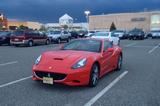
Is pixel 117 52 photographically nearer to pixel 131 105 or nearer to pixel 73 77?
pixel 73 77

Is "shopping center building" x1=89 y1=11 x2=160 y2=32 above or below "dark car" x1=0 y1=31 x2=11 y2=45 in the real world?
above

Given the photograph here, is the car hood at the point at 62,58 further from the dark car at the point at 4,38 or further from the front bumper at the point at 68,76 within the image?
the dark car at the point at 4,38

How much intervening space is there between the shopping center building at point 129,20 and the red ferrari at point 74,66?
95.3m

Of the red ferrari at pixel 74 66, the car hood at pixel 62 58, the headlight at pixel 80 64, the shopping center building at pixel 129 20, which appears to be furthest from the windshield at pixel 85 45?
the shopping center building at pixel 129 20

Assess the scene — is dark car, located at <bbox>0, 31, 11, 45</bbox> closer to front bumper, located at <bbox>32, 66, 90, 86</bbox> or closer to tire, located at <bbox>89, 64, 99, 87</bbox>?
tire, located at <bbox>89, 64, 99, 87</bbox>

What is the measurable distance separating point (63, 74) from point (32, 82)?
165 cm

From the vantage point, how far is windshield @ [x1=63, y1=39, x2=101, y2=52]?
360 inches

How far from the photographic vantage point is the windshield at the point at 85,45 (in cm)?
914

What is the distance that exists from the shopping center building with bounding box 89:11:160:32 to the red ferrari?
95322mm

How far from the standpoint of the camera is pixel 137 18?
106875 mm

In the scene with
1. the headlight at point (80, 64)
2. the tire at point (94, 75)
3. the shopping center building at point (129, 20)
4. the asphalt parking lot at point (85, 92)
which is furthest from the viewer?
the shopping center building at point (129, 20)

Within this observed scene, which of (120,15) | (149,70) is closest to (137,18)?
(120,15)

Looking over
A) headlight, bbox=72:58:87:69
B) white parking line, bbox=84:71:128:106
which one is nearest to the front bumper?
headlight, bbox=72:58:87:69

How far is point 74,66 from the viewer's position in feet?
25.0
